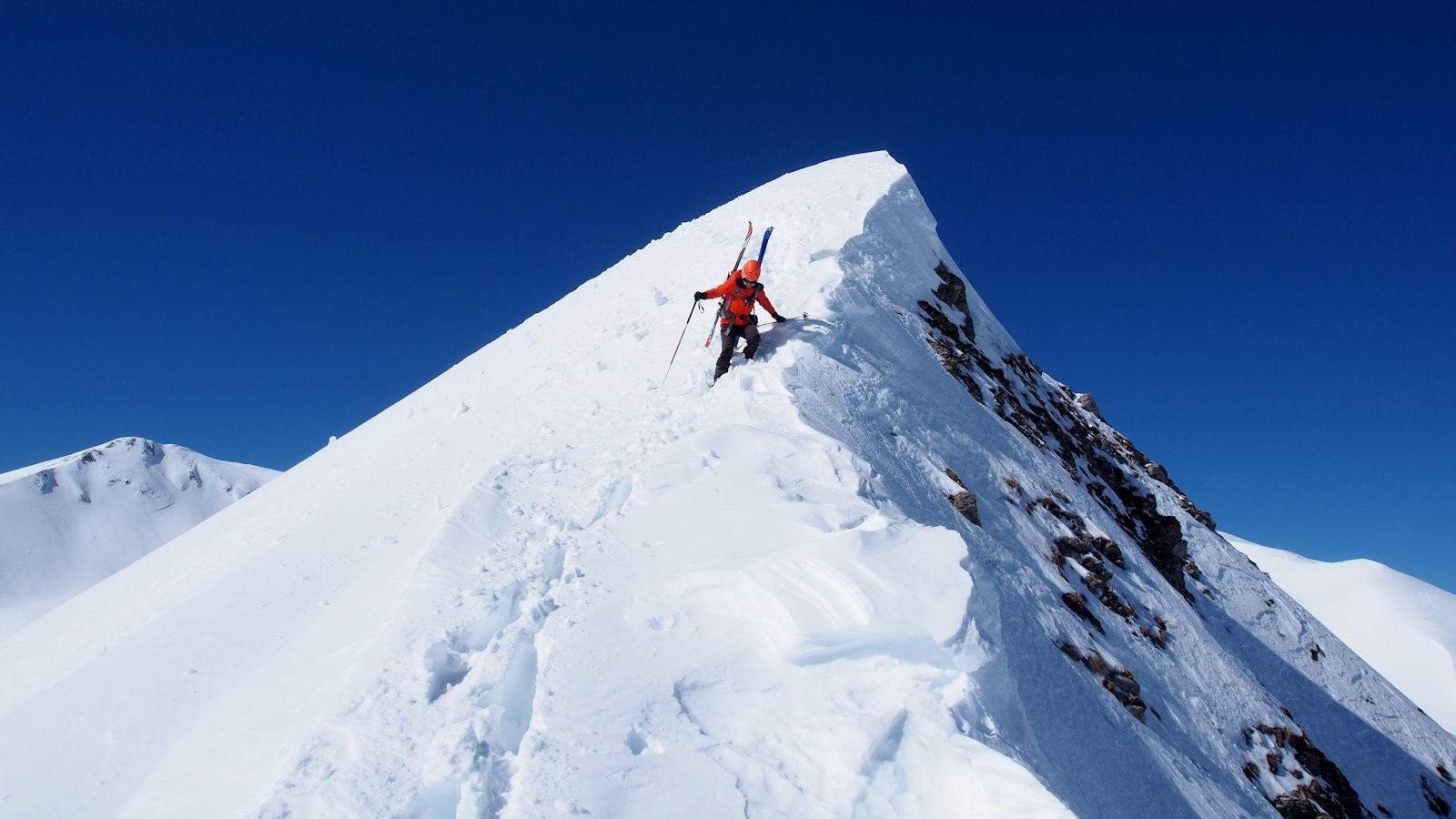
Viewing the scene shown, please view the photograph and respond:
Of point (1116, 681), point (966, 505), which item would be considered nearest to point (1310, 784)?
point (1116, 681)

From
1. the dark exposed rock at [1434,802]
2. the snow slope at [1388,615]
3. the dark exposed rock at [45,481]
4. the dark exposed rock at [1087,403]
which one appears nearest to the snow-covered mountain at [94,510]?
the dark exposed rock at [45,481]

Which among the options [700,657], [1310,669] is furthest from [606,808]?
[1310,669]

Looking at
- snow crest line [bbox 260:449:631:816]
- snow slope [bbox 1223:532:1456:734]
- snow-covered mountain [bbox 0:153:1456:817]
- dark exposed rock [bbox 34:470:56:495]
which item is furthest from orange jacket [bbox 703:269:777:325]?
dark exposed rock [bbox 34:470:56:495]

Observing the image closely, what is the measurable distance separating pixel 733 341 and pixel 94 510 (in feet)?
551

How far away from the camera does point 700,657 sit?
6.04 meters

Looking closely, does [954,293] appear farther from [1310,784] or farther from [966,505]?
[1310,784]

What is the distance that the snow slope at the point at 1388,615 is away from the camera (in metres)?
51.7

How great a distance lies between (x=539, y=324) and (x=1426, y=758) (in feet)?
69.1

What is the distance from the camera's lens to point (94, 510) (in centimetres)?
13675

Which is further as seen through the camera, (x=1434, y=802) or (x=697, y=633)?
(x=1434, y=802)

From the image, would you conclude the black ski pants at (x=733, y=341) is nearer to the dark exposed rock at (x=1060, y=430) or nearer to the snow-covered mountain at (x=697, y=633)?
the snow-covered mountain at (x=697, y=633)

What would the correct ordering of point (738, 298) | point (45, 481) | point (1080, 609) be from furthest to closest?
point (45, 481) < point (738, 298) < point (1080, 609)

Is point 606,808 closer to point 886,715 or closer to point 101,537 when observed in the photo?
point 886,715

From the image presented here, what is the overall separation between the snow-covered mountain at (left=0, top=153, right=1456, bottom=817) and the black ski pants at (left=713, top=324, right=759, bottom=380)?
0.23m
